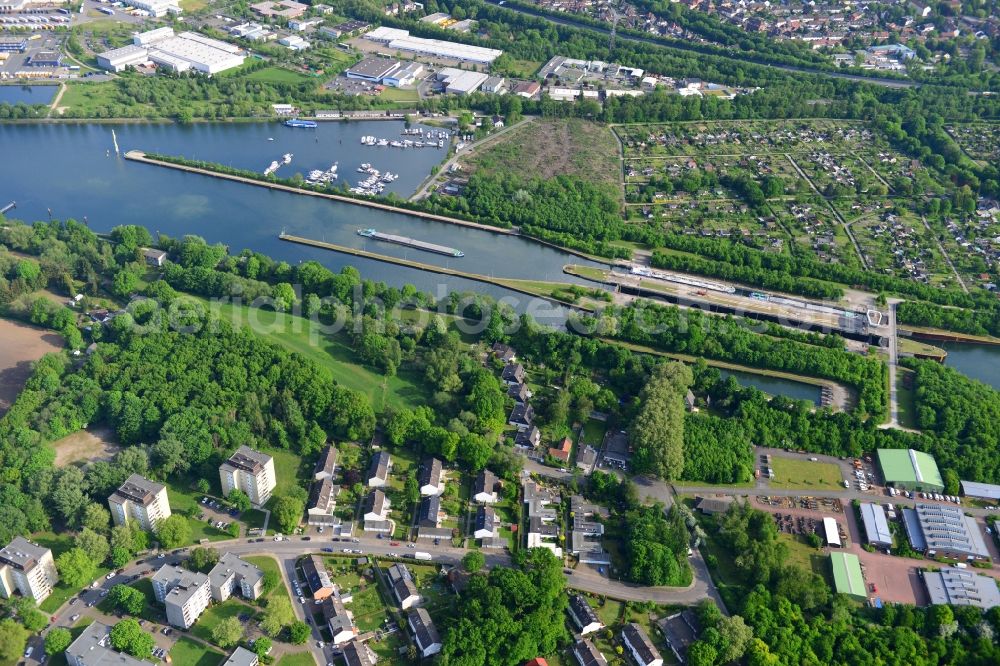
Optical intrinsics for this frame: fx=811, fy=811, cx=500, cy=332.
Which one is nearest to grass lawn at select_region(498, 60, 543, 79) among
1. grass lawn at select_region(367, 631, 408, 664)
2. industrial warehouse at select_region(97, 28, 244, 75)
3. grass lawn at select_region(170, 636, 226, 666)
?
industrial warehouse at select_region(97, 28, 244, 75)

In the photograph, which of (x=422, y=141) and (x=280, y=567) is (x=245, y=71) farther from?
(x=280, y=567)

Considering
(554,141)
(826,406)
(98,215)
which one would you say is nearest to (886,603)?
(826,406)

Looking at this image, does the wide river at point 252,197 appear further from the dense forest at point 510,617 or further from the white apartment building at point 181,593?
the white apartment building at point 181,593

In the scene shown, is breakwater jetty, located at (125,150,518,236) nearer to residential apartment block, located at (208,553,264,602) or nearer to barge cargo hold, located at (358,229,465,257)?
barge cargo hold, located at (358,229,465,257)

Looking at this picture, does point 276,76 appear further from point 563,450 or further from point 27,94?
point 563,450

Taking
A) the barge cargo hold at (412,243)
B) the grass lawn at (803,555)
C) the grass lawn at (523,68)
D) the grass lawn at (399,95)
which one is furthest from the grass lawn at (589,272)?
the grass lawn at (523,68)
